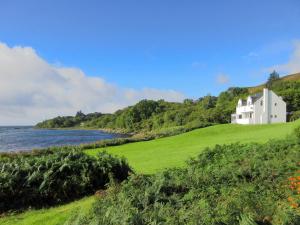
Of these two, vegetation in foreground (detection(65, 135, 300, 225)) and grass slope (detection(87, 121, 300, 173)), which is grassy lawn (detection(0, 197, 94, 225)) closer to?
vegetation in foreground (detection(65, 135, 300, 225))

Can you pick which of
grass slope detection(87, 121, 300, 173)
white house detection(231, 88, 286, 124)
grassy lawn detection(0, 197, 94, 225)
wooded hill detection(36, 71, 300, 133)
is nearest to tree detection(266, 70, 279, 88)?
wooded hill detection(36, 71, 300, 133)

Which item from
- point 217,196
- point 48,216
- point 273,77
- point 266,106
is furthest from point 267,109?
point 273,77

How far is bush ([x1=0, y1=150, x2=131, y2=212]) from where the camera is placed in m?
9.64

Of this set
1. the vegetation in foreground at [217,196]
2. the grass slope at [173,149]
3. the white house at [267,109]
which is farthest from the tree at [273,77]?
the vegetation in foreground at [217,196]

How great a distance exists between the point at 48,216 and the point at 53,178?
1836mm

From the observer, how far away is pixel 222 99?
4286 inches

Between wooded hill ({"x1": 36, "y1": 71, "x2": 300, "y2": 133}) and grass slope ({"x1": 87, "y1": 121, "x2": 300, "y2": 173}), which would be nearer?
grass slope ({"x1": 87, "y1": 121, "x2": 300, "y2": 173})

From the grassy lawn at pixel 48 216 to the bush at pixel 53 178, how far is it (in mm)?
608

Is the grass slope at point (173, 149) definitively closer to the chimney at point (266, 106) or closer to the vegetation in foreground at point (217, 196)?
the vegetation in foreground at point (217, 196)

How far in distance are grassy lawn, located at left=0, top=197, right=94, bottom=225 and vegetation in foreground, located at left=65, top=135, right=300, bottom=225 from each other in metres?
1.33

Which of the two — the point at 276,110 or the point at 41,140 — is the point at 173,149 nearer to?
the point at 276,110

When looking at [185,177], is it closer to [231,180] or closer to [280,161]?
[231,180]

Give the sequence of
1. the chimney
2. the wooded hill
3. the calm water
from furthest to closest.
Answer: the wooded hill
the calm water
the chimney

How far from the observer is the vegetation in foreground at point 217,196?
5.16 meters
